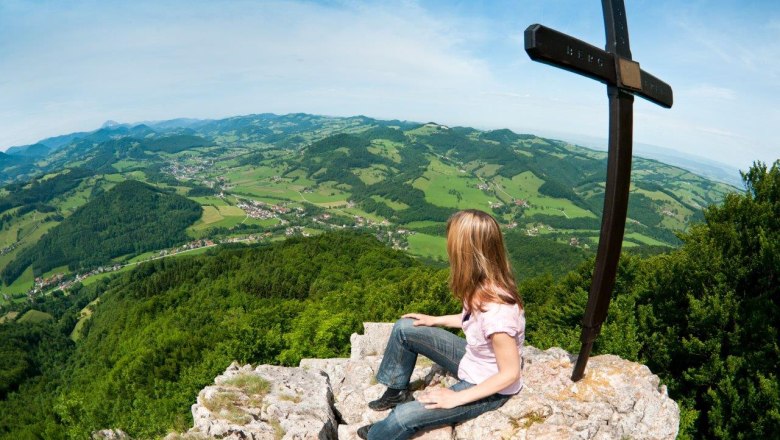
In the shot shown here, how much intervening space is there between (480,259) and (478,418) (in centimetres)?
282

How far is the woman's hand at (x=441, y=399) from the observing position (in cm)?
536

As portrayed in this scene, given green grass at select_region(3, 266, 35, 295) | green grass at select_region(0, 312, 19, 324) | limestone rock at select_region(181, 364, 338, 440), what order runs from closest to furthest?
limestone rock at select_region(181, 364, 338, 440)
green grass at select_region(0, 312, 19, 324)
green grass at select_region(3, 266, 35, 295)

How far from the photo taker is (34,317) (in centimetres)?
11750

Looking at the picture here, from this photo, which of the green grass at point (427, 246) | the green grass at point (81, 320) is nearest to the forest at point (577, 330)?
the green grass at point (81, 320)

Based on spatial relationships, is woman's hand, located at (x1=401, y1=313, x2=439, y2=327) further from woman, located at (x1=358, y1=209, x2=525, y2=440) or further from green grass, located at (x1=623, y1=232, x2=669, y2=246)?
green grass, located at (x1=623, y1=232, x2=669, y2=246)

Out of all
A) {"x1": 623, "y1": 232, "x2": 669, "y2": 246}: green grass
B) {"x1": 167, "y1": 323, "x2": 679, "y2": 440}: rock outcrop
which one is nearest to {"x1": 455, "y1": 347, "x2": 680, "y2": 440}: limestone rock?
{"x1": 167, "y1": 323, "x2": 679, "y2": 440}: rock outcrop

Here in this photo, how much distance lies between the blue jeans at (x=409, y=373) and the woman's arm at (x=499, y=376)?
40 cm

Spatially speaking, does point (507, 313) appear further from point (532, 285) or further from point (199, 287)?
point (199, 287)

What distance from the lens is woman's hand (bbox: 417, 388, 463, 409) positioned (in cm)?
536

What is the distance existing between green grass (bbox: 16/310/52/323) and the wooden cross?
515 ft

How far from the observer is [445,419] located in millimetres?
5703

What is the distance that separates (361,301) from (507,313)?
1587 inches

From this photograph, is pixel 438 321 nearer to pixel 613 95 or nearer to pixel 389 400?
pixel 389 400

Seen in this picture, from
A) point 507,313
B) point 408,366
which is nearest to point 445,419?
point 408,366
